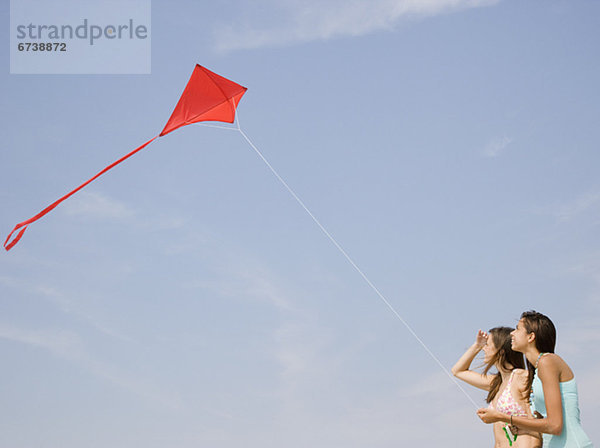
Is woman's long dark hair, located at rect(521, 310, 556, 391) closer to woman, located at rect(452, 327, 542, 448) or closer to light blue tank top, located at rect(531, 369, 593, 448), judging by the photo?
light blue tank top, located at rect(531, 369, 593, 448)

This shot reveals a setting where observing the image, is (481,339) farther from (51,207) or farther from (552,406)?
(51,207)

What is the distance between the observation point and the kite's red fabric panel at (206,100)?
7742 mm

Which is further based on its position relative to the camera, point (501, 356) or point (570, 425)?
point (501, 356)

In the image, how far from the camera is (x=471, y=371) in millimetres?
5801

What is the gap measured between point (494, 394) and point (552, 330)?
163 centimetres

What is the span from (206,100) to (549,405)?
18.4ft

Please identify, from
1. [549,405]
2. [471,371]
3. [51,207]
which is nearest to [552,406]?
[549,405]

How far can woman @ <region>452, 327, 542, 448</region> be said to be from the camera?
4.95 metres

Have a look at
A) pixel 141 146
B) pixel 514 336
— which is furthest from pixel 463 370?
pixel 141 146

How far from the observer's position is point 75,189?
23.0 ft

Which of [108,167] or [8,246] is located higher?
[108,167]

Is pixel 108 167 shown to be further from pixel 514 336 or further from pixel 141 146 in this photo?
pixel 514 336

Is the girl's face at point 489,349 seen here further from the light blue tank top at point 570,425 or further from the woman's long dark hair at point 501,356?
the light blue tank top at point 570,425

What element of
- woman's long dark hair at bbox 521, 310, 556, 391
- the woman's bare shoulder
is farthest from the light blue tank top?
the woman's bare shoulder
